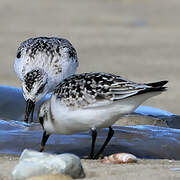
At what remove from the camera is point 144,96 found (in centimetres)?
584

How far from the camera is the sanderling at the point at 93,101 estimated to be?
584 centimetres

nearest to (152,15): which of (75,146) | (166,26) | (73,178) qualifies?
(166,26)

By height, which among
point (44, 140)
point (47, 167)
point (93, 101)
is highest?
point (93, 101)

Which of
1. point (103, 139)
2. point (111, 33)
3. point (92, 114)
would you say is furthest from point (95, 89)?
point (111, 33)

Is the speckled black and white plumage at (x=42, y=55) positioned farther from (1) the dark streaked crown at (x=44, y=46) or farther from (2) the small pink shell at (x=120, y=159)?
(2) the small pink shell at (x=120, y=159)

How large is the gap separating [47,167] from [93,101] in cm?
120

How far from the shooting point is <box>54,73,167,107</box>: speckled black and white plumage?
5828 millimetres

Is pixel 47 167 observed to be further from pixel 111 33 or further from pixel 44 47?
pixel 111 33

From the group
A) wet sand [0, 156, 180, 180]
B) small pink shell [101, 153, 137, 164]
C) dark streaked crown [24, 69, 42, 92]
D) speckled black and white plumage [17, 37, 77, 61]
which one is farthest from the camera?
speckled black and white plumage [17, 37, 77, 61]

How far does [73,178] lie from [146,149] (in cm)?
185

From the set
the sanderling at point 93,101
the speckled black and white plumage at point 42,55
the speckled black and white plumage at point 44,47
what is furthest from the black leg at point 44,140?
the speckled black and white plumage at point 44,47

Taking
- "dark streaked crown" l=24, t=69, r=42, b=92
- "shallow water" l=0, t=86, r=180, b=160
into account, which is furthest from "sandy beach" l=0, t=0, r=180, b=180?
"dark streaked crown" l=24, t=69, r=42, b=92

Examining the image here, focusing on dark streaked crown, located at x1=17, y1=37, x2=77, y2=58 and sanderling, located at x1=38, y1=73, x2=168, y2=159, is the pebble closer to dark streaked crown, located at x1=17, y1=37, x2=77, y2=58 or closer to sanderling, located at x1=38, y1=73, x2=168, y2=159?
sanderling, located at x1=38, y1=73, x2=168, y2=159

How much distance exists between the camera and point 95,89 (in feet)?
19.7
